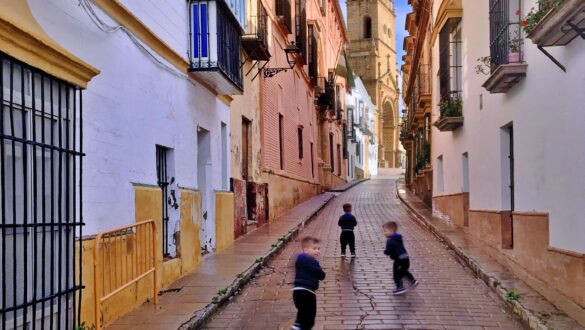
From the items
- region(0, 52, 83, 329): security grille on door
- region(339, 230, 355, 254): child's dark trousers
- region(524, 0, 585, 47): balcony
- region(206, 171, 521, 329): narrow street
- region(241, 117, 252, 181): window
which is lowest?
region(206, 171, 521, 329): narrow street

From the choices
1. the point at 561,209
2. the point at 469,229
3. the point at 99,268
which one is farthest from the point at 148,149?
the point at 469,229

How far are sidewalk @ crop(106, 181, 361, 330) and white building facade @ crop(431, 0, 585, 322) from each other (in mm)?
4217

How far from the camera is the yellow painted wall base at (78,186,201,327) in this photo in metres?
6.38

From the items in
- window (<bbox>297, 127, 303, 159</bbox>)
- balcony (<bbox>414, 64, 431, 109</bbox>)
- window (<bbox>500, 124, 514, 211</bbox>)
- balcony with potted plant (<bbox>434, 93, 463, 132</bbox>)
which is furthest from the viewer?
window (<bbox>297, 127, 303, 159</bbox>)

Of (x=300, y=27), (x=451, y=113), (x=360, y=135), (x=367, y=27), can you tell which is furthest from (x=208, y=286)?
(x=367, y=27)

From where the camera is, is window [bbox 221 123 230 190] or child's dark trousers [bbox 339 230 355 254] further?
window [bbox 221 123 230 190]

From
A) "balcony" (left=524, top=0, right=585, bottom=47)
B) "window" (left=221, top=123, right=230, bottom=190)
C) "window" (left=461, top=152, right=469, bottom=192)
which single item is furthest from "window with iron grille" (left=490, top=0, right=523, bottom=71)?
"window" (left=221, top=123, right=230, bottom=190)

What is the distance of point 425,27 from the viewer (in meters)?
25.1

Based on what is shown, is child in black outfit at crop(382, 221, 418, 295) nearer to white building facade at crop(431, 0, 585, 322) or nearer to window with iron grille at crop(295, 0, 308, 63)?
white building facade at crop(431, 0, 585, 322)

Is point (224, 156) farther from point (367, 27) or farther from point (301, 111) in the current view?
point (367, 27)

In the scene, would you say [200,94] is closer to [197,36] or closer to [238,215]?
[197,36]

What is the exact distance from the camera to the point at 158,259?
8.68m

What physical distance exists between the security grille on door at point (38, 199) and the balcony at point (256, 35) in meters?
9.50

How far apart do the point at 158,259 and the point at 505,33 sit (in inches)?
256
